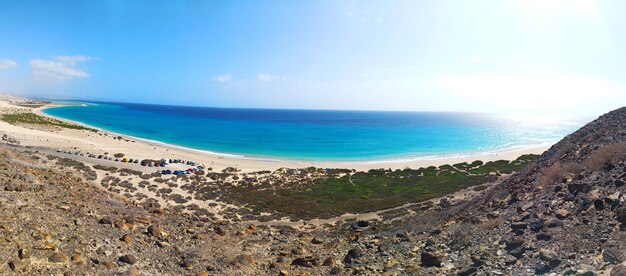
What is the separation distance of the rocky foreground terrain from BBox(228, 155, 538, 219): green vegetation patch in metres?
11.9

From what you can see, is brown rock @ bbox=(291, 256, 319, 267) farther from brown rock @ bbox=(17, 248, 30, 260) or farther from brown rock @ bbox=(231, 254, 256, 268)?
brown rock @ bbox=(17, 248, 30, 260)

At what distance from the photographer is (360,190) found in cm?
4081

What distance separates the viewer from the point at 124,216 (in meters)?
17.2

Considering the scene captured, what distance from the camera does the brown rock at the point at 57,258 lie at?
1121cm

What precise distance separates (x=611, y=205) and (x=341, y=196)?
2681 centimetres

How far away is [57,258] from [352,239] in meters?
12.7

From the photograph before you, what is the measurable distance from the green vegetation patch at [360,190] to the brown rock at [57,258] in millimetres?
18626

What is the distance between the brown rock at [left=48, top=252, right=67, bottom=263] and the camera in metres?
11.2

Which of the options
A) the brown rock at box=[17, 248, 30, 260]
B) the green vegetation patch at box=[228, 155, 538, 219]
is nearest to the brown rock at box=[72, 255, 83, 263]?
the brown rock at box=[17, 248, 30, 260]

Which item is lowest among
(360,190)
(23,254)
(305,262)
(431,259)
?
(360,190)

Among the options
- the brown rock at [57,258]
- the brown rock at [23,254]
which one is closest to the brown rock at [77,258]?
the brown rock at [57,258]

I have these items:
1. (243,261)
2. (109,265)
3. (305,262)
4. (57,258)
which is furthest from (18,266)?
(305,262)

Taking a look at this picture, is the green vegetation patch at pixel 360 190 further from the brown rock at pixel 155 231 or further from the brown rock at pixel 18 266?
the brown rock at pixel 18 266

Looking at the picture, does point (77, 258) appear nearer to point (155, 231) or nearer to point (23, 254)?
point (23, 254)
